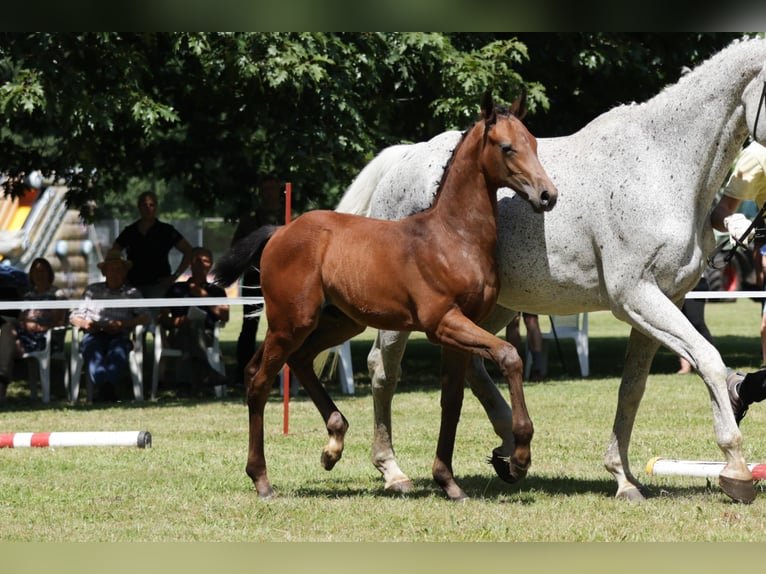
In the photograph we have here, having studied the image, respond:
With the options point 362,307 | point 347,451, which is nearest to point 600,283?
point 362,307

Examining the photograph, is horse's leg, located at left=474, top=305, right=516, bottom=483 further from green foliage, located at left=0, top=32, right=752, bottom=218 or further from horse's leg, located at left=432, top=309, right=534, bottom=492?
green foliage, located at left=0, top=32, right=752, bottom=218

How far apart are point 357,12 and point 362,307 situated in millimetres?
3764

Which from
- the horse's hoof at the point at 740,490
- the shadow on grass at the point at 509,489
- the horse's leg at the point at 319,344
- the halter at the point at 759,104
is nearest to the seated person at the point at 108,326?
the shadow on grass at the point at 509,489

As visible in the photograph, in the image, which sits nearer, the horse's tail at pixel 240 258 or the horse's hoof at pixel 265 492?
the horse's hoof at pixel 265 492

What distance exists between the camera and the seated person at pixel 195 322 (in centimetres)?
1316

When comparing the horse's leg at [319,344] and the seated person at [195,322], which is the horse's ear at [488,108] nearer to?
the horse's leg at [319,344]

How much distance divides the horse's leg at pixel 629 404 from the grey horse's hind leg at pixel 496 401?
2.00 feet

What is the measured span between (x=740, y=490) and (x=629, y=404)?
890 mm

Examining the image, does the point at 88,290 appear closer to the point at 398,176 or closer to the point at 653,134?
the point at 398,176

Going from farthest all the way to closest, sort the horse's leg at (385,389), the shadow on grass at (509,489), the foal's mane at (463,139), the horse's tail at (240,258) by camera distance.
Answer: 1. the horse's leg at (385,389)
2. the horse's tail at (240,258)
3. the shadow on grass at (509,489)
4. the foal's mane at (463,139)

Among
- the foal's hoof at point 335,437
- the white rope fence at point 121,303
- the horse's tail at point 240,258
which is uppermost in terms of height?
the horse's tail at point 240,258

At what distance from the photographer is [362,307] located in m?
6.12

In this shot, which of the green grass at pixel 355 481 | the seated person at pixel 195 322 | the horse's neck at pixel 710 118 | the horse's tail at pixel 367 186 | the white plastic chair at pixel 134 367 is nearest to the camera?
the green grass at pixel 355 481

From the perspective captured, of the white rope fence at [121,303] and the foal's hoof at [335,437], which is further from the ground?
the foal's hoof at [335,437]
